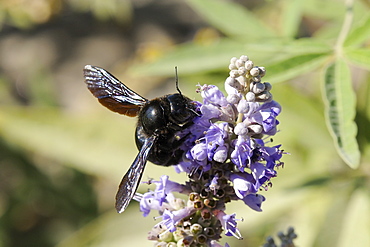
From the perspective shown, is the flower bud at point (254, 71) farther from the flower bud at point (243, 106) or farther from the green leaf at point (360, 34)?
the green leaf at point (360, 34)

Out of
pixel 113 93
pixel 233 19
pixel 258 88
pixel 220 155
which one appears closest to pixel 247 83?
pixel 258 88

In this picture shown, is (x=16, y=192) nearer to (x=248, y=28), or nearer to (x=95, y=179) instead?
(x=95, y=179)

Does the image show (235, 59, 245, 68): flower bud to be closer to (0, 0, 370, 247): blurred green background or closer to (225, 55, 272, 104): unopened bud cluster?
(225, 55, 272, 104): unopened bud cluster

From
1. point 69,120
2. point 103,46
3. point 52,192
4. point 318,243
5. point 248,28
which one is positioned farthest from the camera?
point 103,46

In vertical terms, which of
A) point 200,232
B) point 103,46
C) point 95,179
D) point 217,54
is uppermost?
point 103,46

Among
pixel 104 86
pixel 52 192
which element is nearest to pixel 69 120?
pixel 52 192

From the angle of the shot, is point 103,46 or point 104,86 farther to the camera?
point 103,46

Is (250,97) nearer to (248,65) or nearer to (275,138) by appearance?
(248,65)
